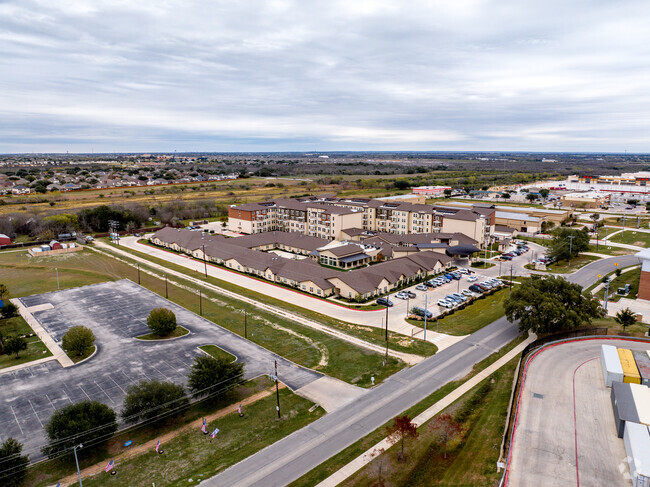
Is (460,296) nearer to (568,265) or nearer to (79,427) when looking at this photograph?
(568,265)

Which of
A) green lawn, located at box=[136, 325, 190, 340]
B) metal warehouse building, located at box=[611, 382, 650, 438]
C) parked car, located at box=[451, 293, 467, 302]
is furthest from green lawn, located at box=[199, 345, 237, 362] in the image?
parked car, located at box=[451, 293, 467, 302]

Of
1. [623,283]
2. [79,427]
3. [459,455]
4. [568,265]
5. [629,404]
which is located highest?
[629,404]

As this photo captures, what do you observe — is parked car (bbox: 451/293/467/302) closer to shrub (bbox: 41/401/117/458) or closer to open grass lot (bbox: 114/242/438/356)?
open grass lot (bbox: 114/242/438/356)

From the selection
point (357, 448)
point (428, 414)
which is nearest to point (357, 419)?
point (357, 448)

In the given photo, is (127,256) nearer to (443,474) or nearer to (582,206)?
(443,474)

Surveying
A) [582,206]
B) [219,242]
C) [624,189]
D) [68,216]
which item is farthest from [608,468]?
[624,189]

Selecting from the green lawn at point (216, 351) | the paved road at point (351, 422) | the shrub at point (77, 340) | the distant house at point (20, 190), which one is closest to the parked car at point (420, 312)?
the paved road at point (351, 422)

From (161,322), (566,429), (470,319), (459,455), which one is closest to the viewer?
(459,455)
